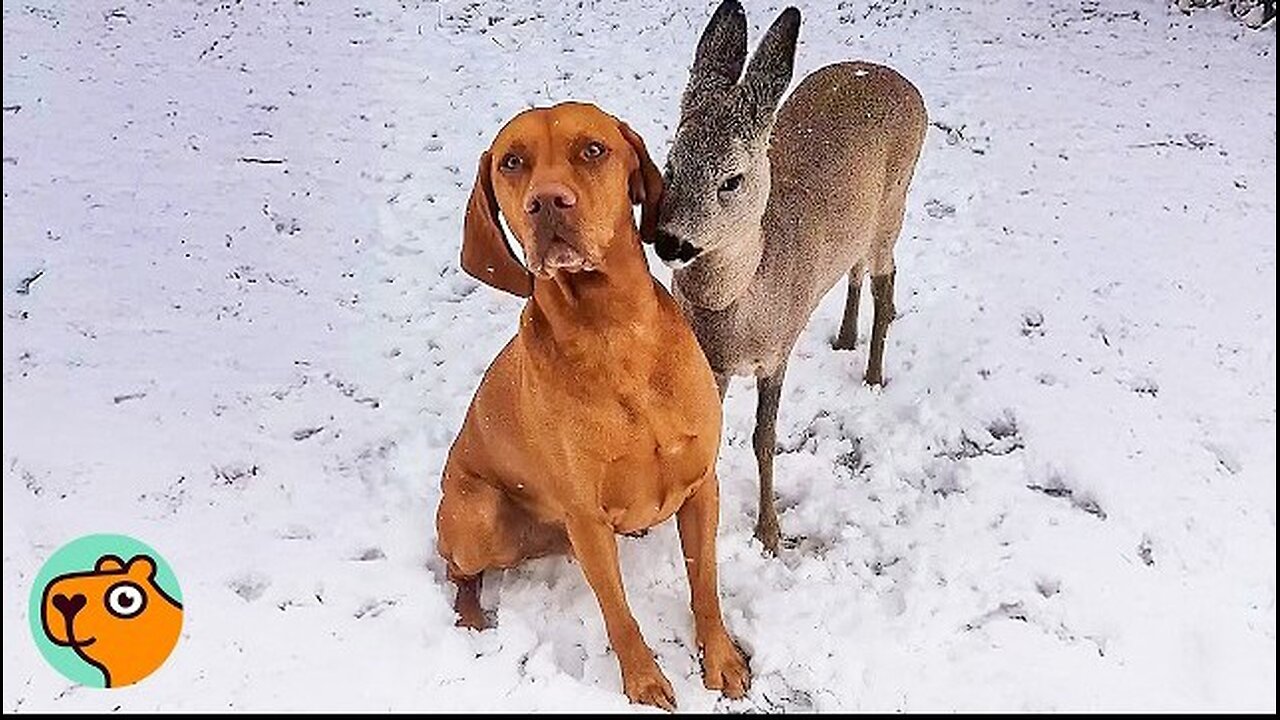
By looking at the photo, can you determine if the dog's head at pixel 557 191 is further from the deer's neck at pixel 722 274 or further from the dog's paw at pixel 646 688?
the dog's paw at pixel 646 688

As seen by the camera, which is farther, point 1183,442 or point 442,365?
point 442,365

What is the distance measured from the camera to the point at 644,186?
290 cm

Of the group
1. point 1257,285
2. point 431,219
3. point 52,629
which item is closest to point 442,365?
point 431,219

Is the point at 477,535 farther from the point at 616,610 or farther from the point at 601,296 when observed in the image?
the point at 601,296

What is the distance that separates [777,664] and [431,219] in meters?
3.03

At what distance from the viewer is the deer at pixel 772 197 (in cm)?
306

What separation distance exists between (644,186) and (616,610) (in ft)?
3.67

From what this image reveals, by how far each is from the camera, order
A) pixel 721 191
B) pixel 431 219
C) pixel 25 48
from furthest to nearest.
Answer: pixel 25 48 < pixel 431 219 < pixel 721 191

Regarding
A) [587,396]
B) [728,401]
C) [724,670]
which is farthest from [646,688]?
[728,401]

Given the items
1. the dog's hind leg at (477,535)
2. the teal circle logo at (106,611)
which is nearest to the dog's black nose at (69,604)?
the teal circle logo at (106,611)

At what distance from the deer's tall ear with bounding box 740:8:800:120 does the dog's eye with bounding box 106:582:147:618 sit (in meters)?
2.27

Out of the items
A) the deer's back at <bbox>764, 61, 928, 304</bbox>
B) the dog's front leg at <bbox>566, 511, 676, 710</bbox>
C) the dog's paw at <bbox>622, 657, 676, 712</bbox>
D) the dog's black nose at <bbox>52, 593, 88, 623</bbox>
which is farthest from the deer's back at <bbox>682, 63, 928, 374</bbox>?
the dog's black nose at <bbox>52, 593, 88, 623</bbox>

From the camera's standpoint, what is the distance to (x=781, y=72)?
3.09 m

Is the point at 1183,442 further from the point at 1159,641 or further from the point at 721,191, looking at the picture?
the point at 721,191
